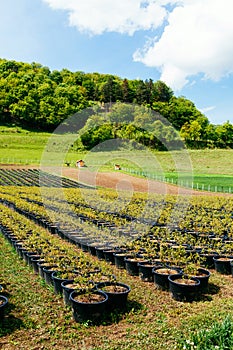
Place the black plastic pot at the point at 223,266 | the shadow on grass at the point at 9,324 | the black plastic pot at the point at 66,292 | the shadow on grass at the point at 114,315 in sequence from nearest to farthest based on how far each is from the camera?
the shadow on grass at the point at 9,324, the shadow on grass at the point at 114,315, the black plastic pot at the point at 66,292, the black plastic pot at the point at 223,266

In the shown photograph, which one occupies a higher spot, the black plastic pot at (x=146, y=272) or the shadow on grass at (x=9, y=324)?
the black plastic pot at (x=146, y=272)

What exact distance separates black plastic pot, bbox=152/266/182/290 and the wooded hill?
55.4m

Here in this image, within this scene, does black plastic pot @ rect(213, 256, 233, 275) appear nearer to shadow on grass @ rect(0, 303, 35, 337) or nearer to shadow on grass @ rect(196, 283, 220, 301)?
shadow on grass @ rect(196, 283, 220, 301)

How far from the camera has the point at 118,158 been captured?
5609 centimetres

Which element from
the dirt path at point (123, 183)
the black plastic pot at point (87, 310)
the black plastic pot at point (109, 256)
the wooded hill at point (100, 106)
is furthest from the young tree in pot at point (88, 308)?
the wooded hill at point (100, 106)

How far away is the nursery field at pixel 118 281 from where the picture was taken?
572 cm

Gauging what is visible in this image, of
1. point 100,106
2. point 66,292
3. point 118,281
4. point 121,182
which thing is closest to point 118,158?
point 121,182

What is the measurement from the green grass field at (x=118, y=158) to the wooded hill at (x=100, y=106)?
17.5 ft

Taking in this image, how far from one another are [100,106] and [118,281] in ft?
310

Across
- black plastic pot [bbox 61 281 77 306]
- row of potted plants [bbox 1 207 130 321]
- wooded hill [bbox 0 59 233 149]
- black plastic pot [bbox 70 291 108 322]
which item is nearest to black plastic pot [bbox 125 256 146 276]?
row of potted plants [bbox 1 207 130 321]

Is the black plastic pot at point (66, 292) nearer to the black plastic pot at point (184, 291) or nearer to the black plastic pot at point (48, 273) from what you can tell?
the black plastic pot at point (48, 273)

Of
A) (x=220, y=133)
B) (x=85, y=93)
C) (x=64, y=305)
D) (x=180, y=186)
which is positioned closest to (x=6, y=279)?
(x=64, y=305)

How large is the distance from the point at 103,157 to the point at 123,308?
168 ft

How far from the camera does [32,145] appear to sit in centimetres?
6600
